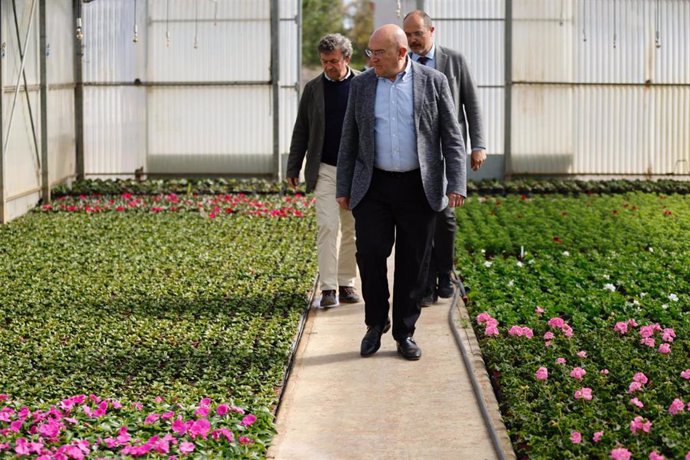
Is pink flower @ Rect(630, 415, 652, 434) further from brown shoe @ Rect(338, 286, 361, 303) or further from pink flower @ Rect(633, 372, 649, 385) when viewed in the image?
brown shoe @ Rect(338, 286, 361, 303)

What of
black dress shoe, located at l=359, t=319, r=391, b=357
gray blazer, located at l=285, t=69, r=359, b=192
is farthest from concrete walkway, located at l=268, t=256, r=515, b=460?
gray blazer, located at l=285, t=69, r=359, b=192

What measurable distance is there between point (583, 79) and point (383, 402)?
1191 centimetres

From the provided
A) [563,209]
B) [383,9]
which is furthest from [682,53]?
[383,9]

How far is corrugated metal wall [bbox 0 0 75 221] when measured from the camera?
45.9ft

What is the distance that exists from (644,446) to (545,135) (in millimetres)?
12402

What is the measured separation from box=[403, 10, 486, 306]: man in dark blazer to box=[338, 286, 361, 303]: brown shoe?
580mm

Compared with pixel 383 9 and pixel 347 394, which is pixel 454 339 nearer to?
pixel 347 394

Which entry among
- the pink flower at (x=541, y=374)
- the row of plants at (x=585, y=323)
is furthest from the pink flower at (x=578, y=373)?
the pink flower at (x=541, y=374)

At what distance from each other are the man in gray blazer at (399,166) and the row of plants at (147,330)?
0.80m

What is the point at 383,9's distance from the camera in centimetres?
2645

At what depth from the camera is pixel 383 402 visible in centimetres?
687

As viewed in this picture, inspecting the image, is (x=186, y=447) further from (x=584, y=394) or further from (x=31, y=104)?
(x=31, y=104)

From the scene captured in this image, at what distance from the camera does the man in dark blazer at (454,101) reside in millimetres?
8922

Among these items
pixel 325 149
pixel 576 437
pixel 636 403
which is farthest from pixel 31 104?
pixel 576 437
